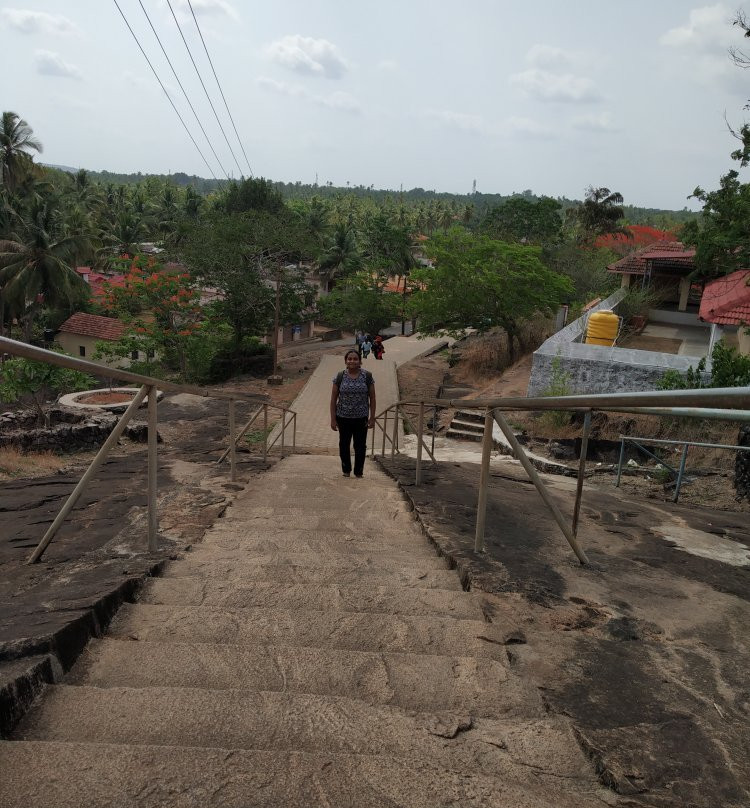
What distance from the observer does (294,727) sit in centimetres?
173

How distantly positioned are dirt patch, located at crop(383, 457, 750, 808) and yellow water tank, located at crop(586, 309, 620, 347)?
12.1 metres

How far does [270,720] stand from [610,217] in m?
48.2

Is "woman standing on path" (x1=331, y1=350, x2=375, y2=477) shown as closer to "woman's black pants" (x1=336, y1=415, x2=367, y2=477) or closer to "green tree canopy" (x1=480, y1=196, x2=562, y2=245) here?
"woman's black pants" (x1=336, y1=415, x2=367, y2=477)

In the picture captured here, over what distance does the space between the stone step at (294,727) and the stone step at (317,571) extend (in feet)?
3.93

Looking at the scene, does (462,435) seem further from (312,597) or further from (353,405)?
(312,597)

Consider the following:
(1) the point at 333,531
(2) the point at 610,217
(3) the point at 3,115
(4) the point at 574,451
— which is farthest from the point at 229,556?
(2) the point at 610,217

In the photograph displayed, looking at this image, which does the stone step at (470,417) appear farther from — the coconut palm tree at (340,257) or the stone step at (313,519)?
the coconut palm tree at (340,257)

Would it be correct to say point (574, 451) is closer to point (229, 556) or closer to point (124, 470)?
point (124, 470)

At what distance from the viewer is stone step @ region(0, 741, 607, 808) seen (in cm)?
140

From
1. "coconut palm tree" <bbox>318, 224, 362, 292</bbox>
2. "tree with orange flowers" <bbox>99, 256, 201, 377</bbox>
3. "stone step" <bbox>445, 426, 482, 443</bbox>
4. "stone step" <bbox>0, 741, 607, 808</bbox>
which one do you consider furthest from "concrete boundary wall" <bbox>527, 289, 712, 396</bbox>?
"coconut palm tree" <bbox>318, 224, 362, 292</bbox>

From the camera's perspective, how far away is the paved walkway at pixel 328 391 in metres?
17.5

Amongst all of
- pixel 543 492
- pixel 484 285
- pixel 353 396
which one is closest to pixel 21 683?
pixel 543 492

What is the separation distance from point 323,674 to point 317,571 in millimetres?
1149

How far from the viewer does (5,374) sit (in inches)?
548
